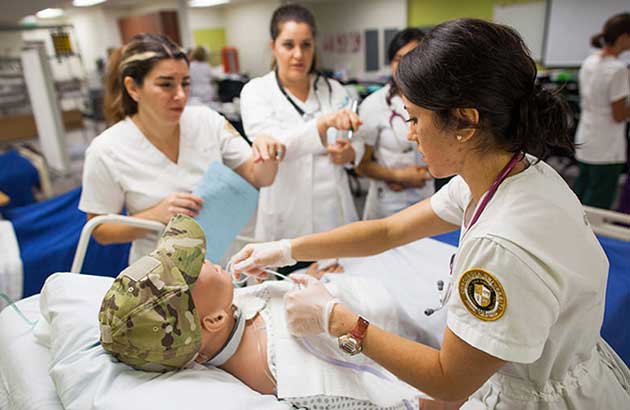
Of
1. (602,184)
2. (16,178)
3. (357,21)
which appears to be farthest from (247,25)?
(602,184)

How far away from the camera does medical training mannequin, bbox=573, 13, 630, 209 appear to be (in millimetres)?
3123

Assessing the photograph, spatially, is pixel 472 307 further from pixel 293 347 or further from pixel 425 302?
pixel 425 302

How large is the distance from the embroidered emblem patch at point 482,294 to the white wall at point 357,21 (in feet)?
20.8

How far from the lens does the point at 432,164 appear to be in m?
0.91

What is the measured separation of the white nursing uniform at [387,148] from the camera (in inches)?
83.6

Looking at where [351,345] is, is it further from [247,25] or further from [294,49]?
[247,25]

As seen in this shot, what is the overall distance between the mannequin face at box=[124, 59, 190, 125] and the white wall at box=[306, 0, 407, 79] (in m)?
5.58

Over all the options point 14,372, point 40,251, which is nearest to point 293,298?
point 14,372

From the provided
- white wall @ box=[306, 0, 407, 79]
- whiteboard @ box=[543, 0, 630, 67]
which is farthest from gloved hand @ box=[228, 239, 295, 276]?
white wall @ box=[306, 0, 407, 79]

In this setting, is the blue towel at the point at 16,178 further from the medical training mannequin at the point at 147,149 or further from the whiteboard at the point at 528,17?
the whiteboard at the point at 528,17

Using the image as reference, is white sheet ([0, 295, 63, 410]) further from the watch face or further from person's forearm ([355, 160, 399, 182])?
person's forearm ([355, 160, 399, 182])

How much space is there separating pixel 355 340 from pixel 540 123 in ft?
1.84

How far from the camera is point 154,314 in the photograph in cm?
90

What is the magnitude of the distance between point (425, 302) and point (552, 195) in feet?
2.21
